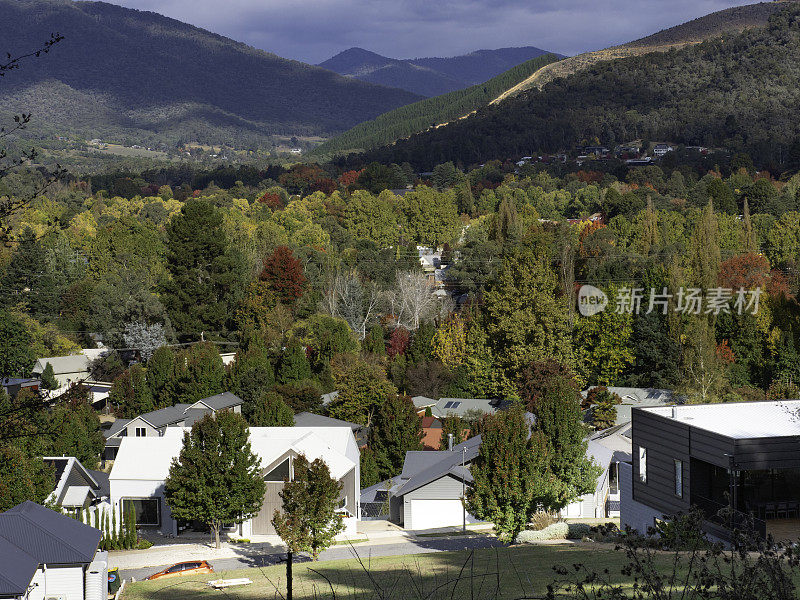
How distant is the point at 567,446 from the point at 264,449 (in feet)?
38.1

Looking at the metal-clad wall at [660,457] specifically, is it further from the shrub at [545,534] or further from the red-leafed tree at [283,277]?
the red-leafed tree at [283,277]

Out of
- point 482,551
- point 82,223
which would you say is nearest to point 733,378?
point 482,551

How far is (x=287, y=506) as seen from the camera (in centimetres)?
2927

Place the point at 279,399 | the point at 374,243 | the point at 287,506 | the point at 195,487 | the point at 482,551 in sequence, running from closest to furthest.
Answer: the point at 482,551 < the point at 287,506 < the point at 195,487 < the point at 279,399 < the point at 374,243

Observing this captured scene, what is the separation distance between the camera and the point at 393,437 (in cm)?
4338

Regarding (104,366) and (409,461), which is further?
(104,366)

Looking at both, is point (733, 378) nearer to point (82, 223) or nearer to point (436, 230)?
point (436, 230)

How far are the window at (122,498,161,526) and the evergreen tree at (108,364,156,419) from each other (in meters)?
17.4

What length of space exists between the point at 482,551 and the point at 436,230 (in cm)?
7654

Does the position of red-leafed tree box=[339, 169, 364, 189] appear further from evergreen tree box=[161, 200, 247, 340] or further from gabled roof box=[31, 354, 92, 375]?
gabled roof box=[31, 354, 92, 375]

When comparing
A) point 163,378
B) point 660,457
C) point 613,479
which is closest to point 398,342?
point 163,378

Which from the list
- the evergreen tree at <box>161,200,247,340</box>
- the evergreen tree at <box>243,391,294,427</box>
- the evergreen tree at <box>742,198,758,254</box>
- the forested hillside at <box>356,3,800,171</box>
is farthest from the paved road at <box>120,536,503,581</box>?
the forested hillside at <box>356,3,800,171</box>

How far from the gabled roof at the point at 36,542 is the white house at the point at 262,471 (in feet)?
35.6

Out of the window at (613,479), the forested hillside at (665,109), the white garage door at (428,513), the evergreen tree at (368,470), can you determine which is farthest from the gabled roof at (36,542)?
the forested hillside at (665,109)
